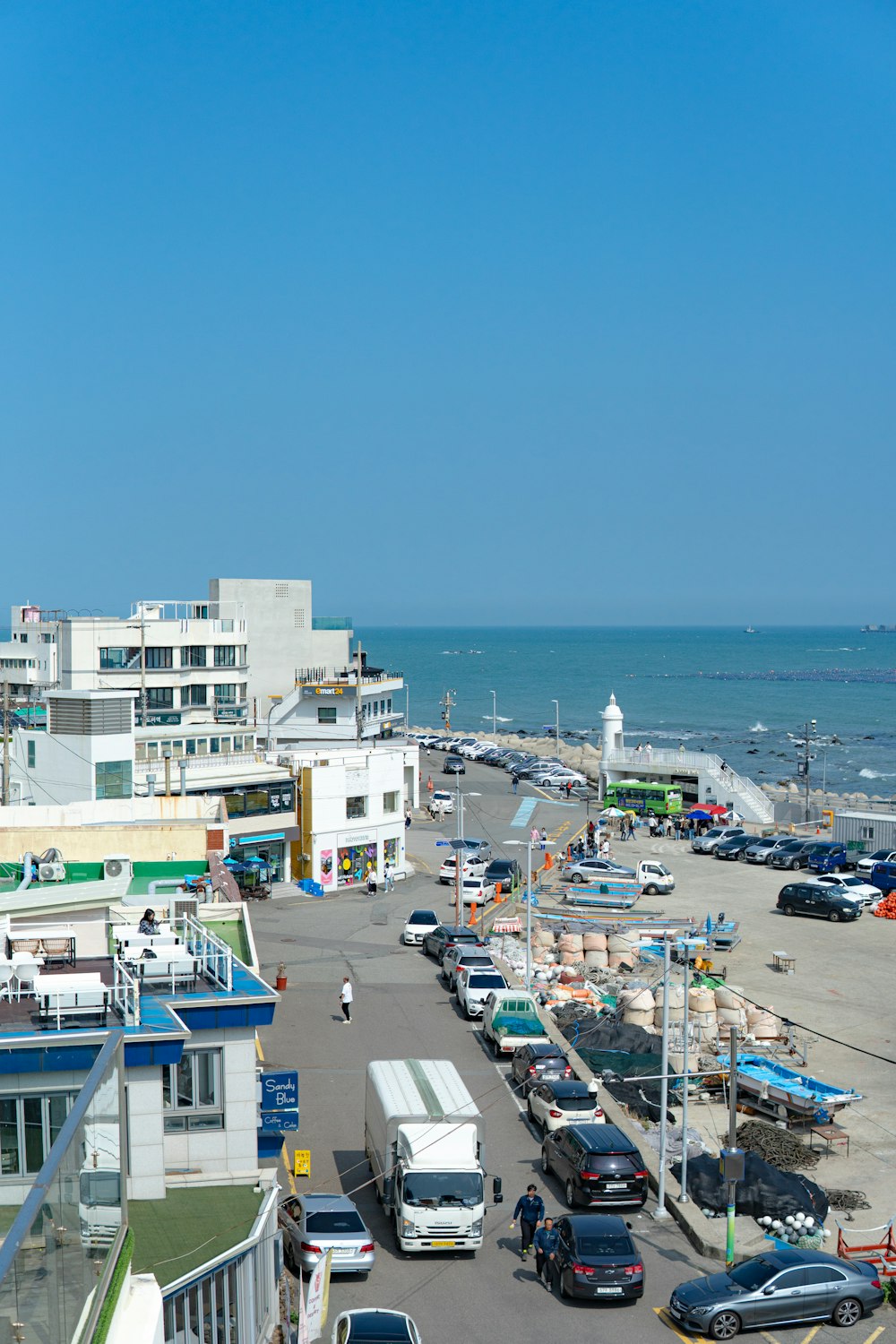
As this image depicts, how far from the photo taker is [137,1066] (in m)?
13.2

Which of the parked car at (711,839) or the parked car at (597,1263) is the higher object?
the parked car at (597,1263)

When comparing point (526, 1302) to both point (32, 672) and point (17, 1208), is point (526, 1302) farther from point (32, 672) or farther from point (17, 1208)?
point (32, 672)

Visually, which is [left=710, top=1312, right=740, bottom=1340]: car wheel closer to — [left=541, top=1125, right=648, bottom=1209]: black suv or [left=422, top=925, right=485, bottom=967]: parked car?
[left=541, top=1125, right=648, bottom=1209]: black suv

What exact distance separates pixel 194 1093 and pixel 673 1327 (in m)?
7.04

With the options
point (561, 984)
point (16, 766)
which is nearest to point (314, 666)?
point (16, 766)

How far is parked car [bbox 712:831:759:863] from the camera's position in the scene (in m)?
56.7

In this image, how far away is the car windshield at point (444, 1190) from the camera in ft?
60.0

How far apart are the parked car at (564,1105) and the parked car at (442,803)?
43.5 meters

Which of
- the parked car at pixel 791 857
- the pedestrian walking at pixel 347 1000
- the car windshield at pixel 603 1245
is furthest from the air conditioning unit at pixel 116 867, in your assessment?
the parked car at pixel 791 857

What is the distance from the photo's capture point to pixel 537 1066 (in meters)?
25.7

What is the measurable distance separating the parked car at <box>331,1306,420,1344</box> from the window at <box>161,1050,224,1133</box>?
271 cm

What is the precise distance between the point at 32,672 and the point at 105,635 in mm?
16748

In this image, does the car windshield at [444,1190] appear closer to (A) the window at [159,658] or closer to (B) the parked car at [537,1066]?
(B) the parked car at [537,1066]

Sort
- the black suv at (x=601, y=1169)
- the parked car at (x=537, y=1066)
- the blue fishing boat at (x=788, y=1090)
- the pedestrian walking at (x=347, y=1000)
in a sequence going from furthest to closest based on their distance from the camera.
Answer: the pedestrian walking at (x=347, y=1000) → the parked car at (x=537, y=1066) → the blue fishing boat at (x=788, y=1090) → the black suv at (x=601, y=1169)
